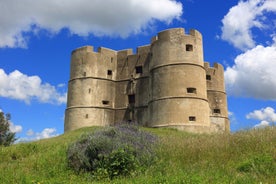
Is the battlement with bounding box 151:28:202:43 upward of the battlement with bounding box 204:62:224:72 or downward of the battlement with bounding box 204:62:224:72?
upward

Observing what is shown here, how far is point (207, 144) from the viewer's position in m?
9.09

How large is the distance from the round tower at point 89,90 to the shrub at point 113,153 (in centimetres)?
1908

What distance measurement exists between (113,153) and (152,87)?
18.0m

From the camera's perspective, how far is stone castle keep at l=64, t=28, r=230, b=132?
24.2 meters

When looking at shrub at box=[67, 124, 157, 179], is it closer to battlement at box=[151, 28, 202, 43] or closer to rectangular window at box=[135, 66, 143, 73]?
battlement at box=[151, 28, 202, 43]

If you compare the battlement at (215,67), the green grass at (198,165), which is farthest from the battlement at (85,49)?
the green grass at (198,165)

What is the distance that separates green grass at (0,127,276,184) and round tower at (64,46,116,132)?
1827cm

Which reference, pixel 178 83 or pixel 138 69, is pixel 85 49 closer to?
pixel 138 69

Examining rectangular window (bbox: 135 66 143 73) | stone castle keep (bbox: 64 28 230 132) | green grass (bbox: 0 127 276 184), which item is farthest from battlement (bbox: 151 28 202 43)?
green grass (bbox: 0 127 276 184)

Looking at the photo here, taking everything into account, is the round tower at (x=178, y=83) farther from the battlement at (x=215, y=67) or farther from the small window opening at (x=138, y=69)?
the battlement at (x=215, y=67)

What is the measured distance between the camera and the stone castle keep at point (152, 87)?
24.2 metres

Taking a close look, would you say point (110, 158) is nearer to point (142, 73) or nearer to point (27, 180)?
point (27, 180)

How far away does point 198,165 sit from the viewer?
26.0 ft

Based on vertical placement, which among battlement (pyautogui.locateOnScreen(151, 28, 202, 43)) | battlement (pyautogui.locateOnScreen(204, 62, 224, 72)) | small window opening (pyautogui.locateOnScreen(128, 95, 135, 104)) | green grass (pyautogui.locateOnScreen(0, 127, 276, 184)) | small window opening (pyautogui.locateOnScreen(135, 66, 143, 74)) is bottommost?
green grass (pyautogui.locateOnScreen(0, 127, 276, 184))
